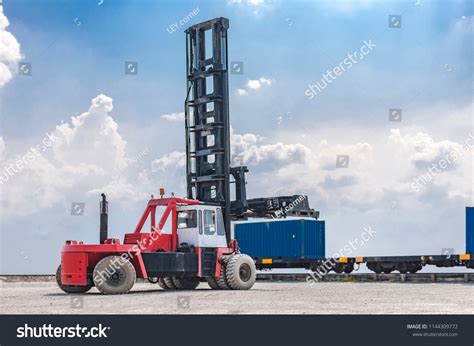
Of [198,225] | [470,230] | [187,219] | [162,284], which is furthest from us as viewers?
[470,230]

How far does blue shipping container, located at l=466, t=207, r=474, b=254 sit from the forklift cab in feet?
42.3

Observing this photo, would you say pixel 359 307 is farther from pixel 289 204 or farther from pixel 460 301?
pixel 289 204

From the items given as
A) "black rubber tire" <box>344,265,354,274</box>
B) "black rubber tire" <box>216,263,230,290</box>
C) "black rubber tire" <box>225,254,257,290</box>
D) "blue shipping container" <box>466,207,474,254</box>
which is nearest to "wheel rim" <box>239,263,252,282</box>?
"black rubber tire" <box>225,254,257,290</box>

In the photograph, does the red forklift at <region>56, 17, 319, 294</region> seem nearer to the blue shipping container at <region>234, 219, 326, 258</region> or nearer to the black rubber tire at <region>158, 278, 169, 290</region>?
the black rubber tire at <region>158, 278, 169, 290</region>

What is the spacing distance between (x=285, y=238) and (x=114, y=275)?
16.3 m

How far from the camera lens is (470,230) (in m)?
29.1

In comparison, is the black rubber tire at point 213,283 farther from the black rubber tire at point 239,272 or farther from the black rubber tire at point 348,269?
the black rubber tire at point 348,269

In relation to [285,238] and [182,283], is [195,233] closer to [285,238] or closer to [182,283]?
[182,283]

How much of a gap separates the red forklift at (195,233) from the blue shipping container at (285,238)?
886 cm

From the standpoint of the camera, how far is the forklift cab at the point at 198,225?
2088 centimetres

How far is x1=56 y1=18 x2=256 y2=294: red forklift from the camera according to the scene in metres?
19.4

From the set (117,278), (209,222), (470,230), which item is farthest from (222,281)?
(470,230)
